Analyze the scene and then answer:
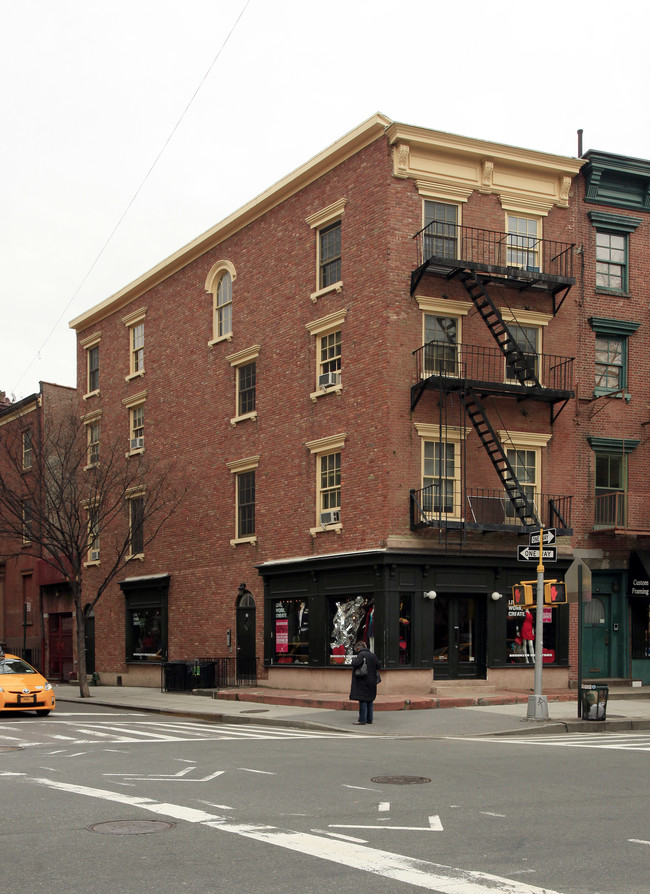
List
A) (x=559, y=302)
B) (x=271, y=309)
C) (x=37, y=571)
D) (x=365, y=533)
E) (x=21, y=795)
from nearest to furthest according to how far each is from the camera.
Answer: (x=21, y=795) → (x=365, y=533) → (x=559, y=302) → (x=271, y=309) → (x=37, y=571)

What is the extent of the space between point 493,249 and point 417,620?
990cm

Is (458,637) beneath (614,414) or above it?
beneath

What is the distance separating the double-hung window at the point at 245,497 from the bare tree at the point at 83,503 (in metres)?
3.60

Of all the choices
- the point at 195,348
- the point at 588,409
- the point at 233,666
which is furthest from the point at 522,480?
the point at 195,348

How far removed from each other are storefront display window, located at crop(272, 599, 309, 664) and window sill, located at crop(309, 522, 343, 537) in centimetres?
208

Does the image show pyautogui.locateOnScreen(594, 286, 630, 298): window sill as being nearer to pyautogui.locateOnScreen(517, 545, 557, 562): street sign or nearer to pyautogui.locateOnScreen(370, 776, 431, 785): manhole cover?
pyautogui.locateOnScreen(517, 545, 557, 562): street sign

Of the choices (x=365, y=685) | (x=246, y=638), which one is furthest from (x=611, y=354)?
(x=246, y=638)

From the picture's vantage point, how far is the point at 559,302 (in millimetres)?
28125

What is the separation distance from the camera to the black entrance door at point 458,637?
2656 cm

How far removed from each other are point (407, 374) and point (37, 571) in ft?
84.8

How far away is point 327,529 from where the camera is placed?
28.1 m

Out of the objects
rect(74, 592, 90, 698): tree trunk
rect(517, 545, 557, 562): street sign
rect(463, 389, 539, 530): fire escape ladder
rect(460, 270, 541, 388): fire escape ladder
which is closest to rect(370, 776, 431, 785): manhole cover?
rect(517, 545, 557, 562): street sign

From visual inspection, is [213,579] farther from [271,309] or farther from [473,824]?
[473,824]

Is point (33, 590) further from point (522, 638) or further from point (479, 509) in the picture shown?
point (479, 509)
